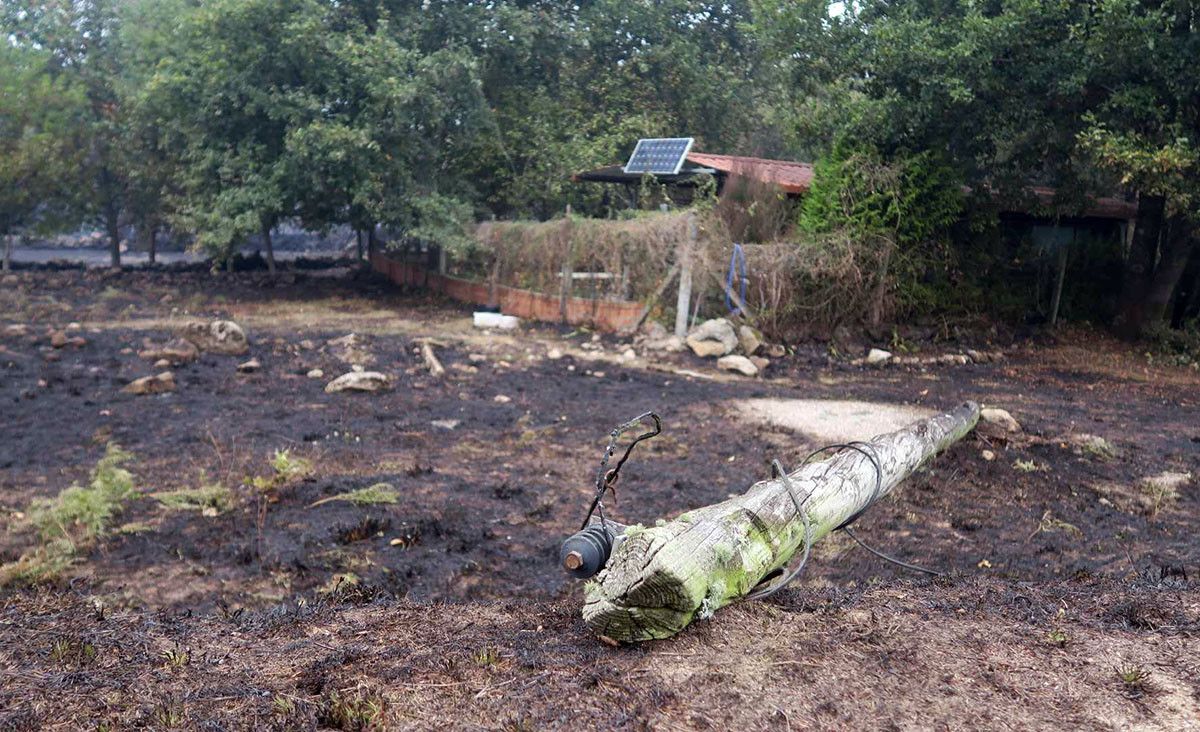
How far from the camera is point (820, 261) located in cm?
1427

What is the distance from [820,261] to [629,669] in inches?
463

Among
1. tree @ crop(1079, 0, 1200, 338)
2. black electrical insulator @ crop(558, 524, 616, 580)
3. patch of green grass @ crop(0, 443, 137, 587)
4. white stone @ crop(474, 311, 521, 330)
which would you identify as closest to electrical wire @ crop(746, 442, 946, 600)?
black electrical insulator @ crop(558, 524, 616, 580)

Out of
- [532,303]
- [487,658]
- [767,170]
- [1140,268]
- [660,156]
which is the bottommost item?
[532,303]

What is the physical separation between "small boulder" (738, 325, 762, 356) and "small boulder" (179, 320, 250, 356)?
264 inches

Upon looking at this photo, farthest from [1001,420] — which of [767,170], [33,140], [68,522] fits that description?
[33,140]

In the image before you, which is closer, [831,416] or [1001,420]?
[1001,420]

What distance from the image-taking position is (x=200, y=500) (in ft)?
22.4

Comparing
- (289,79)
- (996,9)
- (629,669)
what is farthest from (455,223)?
(629,669)

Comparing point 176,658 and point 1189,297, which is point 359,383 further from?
point 1189,297

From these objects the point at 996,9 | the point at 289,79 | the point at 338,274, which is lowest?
the point at 338,274

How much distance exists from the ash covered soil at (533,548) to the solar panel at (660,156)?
16.2ft

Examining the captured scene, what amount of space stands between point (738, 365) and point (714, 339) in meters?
0.92

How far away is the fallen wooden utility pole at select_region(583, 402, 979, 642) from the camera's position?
10.9 ft

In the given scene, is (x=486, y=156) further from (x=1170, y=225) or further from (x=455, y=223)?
(x=1170, y=225)
